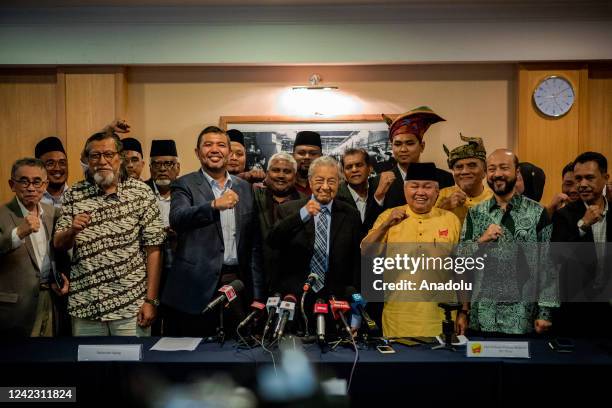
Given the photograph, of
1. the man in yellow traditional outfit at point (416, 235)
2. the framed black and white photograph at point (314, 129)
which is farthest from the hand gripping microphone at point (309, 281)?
the framed black and white photograph at point (314, 129)

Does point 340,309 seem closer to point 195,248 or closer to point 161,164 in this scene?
point 195,248

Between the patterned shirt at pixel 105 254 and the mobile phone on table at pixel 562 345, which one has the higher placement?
the patterned shirt at pixel 105 254

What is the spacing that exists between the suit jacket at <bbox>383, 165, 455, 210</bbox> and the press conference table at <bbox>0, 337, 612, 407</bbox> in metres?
1.27

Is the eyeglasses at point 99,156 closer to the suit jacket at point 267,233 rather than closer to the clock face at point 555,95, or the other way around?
the suit jacket at point 267,233

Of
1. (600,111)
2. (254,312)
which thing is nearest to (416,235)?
(254,312)

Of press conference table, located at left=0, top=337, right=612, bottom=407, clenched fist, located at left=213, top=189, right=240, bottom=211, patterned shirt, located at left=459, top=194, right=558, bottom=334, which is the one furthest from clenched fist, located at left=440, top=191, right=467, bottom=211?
clenched fist, located at left=213, top=189, right=240, bottom=211

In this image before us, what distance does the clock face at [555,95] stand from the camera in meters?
4.93

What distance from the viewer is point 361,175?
3.70 metres

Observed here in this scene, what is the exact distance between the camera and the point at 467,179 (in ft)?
11.2

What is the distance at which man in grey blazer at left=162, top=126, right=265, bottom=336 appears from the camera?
3.08 metres

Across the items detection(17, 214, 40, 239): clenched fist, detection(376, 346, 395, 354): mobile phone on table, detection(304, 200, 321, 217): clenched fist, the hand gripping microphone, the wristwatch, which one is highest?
detection(304, 200, 321, 217): clenched fist

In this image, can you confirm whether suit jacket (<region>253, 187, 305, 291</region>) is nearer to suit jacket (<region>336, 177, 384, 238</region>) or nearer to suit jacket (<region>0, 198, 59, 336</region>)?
suit jacket (<region>336, 177, 384, 238</region>)

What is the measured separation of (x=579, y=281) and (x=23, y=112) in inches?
196

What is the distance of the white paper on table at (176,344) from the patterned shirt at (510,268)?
1.54 metres
